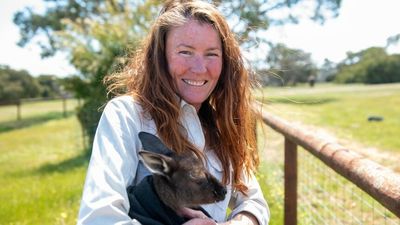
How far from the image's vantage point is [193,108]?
7.83 ft

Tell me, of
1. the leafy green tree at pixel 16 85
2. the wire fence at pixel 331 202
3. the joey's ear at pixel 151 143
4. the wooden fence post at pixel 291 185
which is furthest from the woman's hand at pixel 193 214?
the leafy green tree at pixel 16 85

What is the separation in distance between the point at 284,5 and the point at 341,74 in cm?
3262

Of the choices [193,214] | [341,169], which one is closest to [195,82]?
[193,214]

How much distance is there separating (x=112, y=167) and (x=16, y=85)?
4592cm

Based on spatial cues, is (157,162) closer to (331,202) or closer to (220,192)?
(220,192)

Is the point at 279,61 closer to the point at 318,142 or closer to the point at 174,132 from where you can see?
the point at 318,142

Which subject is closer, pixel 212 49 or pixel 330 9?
pixel 212 49

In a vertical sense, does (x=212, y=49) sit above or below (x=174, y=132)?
above

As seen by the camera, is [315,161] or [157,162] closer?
[157,162]

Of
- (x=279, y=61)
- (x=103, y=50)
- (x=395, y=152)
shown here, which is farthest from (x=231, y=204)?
(x=103, y=50)

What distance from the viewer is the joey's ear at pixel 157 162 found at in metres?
1.85

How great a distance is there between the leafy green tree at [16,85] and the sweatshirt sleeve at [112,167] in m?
42.8

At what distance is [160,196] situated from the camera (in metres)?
2.05

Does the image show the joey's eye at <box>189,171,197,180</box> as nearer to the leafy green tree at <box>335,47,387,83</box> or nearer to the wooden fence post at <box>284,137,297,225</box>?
the wooden fence post at <box>284,137,297,225</box>
